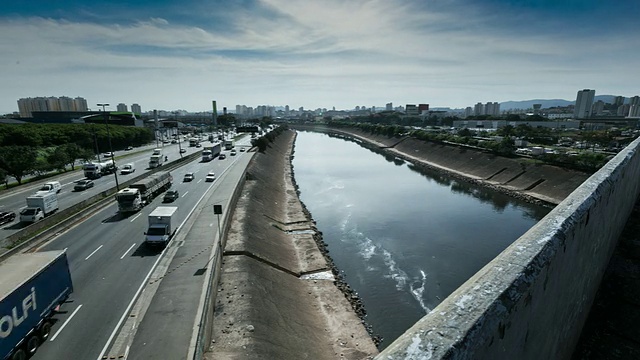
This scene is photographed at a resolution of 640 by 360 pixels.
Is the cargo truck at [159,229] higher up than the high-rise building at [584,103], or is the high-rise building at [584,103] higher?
the high-rise building at [584,103]

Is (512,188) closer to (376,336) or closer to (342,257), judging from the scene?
(342,257)

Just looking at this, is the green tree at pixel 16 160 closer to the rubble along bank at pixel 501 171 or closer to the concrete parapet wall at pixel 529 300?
the concrete parapet wall at pixel 529 300

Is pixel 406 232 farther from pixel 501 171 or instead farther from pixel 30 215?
pixel 501 171

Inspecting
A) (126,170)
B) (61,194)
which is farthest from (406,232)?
(126,170)

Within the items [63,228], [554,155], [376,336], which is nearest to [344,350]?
[376,336]

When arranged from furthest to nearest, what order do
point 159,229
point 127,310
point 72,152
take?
1. point 72,152
2. point 159,229
3. point 127,310

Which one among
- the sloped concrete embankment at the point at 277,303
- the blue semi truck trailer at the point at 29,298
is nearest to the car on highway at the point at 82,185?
the sloped concrete embankment at the point at 277,303
